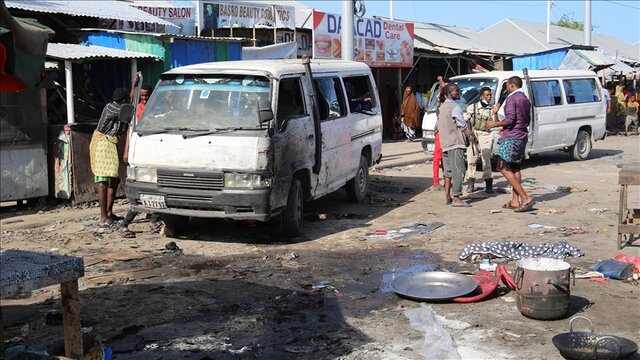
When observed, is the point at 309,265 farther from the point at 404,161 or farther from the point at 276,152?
the point at 404,161

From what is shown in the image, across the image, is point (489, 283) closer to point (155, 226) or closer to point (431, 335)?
point (431, 335)

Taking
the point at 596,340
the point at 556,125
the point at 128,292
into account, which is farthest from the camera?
the point at 556,125

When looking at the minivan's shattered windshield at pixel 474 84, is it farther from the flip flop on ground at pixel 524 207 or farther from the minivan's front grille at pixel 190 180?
the minivan's front grille at pixel 190 180

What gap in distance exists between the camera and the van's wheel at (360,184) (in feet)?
36.1

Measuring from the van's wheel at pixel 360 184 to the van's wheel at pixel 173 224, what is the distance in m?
3.09

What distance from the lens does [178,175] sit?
7.93m

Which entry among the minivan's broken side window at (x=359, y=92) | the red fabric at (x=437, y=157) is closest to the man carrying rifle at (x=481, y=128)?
the red fabric at (x=437, y=157)

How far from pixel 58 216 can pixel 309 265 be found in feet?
15.2

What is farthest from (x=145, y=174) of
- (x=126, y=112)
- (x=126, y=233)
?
(x=126, y=233)

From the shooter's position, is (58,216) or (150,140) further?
(58,216)

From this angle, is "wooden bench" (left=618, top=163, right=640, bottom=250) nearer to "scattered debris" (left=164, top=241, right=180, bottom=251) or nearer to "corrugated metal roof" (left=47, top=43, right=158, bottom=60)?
"scattered debris" (left=164, top=241, right=180, bottom=251)

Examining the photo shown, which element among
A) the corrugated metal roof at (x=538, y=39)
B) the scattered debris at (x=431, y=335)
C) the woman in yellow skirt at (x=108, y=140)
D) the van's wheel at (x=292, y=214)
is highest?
the corrugated metal roof at (x=538, y=39)

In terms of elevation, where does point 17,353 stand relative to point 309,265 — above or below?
above

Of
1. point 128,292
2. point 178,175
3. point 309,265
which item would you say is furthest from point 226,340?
point 178,175
